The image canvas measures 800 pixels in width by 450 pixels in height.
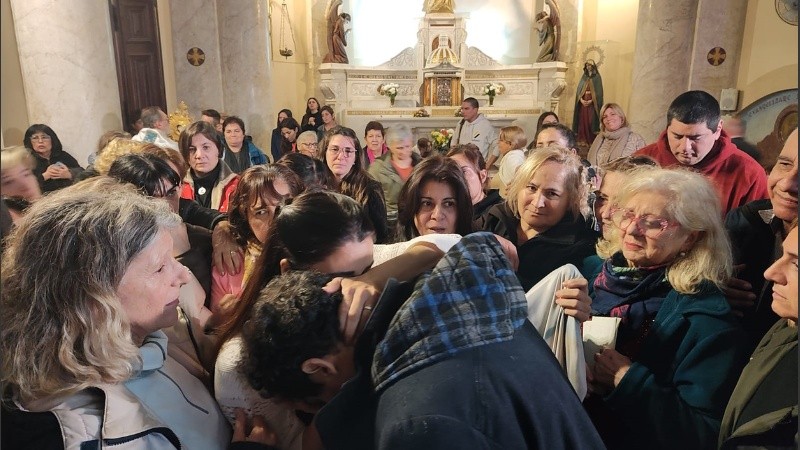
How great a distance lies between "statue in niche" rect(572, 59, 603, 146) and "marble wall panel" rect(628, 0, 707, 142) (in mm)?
3243

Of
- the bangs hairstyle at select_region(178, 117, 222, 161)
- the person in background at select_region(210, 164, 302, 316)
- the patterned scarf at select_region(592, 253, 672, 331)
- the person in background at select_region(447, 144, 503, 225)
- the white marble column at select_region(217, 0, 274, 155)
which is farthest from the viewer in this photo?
the white marble column at select_region(217, 0, 274, 155)

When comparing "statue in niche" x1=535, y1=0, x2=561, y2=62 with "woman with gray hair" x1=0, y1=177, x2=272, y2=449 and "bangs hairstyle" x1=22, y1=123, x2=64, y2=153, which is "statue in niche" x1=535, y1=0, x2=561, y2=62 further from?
"woman with gray hair" x1=0, y1=177, x2=272, y2=449

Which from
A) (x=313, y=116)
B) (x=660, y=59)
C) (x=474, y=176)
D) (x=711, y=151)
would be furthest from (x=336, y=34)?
(x=711, y=151)

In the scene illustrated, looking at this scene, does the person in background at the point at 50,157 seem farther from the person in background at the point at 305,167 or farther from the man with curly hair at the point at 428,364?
the man with curly hair at the point at 428,364

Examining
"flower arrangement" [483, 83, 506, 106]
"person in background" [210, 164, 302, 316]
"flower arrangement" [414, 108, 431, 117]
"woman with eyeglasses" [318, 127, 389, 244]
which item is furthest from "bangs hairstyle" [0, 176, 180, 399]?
"flower arrangement" [483, 83, 506, 106]

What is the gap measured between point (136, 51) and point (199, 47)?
164 cm

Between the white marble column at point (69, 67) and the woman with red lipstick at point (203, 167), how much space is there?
2.05m

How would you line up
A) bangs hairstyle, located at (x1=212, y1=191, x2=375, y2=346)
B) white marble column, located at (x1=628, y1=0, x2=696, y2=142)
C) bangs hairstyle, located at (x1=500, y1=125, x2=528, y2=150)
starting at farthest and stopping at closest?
white marble column, located at (x1=628, y1=0, x2=696, y2=142)
bangs hairstyle, located at (x1=500, y1=125, x2=528, y2=150)
bangs hairstyle, located at (x1=212, y1=191, x2=375, y2=346)

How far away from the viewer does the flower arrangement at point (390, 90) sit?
12.3 m

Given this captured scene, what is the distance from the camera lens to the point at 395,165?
4.28m

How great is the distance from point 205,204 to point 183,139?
19.5 inches

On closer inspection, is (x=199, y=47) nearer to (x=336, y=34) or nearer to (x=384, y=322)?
(x=336, y=34)

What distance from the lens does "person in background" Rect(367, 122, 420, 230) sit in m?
4.17

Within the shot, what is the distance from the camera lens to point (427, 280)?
100 centimetres
